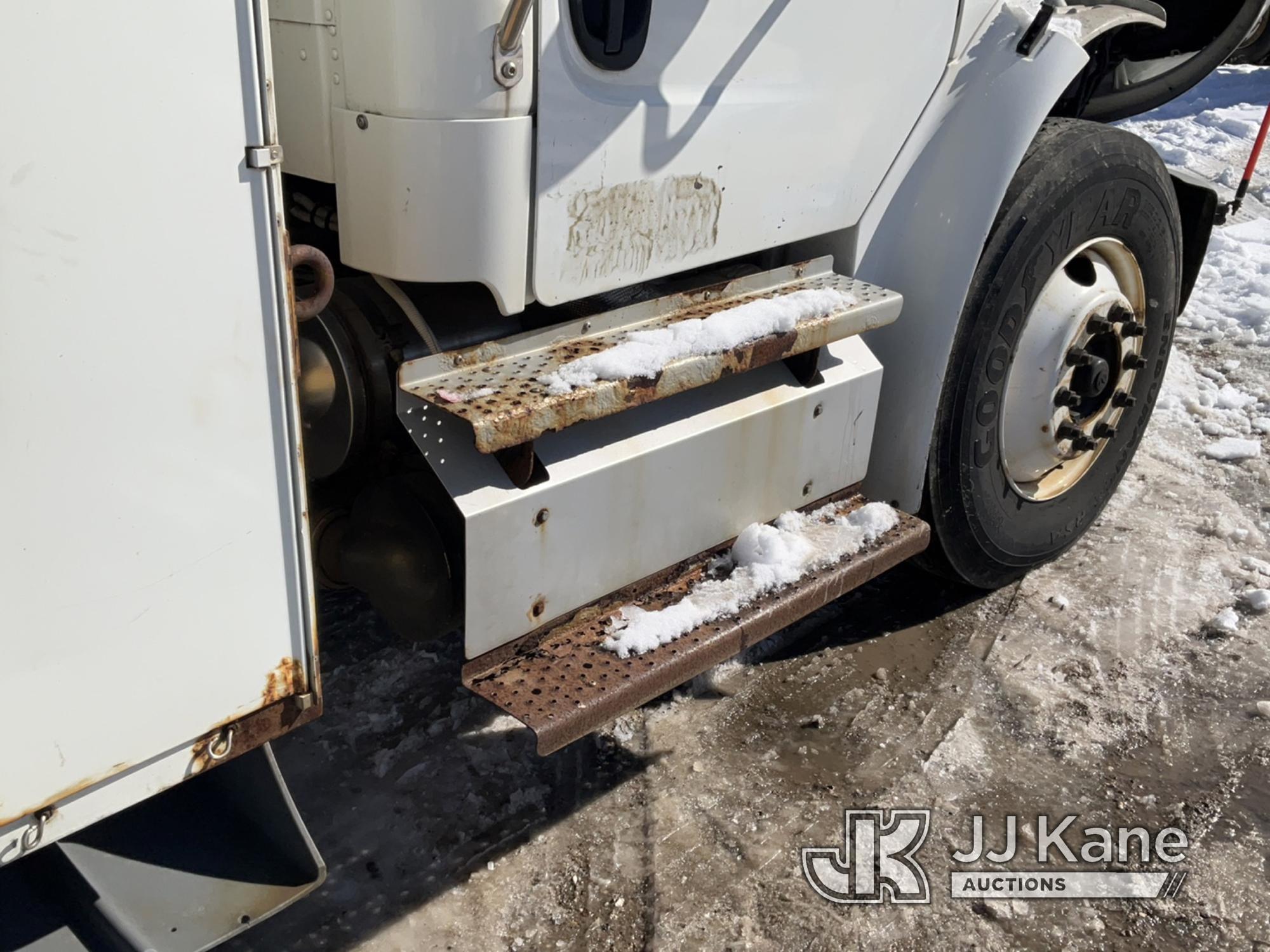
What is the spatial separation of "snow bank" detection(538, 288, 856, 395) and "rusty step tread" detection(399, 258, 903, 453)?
0.05 ft

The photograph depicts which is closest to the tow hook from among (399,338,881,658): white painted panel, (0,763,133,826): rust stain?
(399,338,881,658): white painted panel

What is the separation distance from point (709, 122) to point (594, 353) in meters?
0.45

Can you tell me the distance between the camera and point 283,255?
1386 mm

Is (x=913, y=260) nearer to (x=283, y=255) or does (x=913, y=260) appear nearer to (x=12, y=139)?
(x=283, y=255)

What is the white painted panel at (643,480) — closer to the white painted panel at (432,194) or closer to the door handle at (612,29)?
the white painted panel at (432,194)

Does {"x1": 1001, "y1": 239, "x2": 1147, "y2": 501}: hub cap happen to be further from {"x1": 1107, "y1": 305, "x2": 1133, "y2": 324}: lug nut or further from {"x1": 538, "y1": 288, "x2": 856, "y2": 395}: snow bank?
{"x1": 538, "y1": 288, "x2": 856, "y2": 395}: snow bank

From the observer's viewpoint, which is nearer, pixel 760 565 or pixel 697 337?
pixel 697 337

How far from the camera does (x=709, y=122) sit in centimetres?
200

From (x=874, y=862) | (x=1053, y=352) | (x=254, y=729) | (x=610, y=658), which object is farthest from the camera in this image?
(x=1053, y=352)

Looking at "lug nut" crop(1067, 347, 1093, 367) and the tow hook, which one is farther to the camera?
"lug nut" crop(1067, 347, 1093, 367)

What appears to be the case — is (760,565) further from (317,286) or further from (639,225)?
(317,286)

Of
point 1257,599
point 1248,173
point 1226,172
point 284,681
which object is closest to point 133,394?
point 284,681

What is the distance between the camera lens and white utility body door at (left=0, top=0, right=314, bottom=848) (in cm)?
116

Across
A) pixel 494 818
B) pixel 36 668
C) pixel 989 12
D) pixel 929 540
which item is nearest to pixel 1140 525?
pixel 929 540
